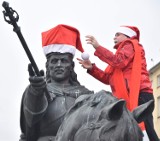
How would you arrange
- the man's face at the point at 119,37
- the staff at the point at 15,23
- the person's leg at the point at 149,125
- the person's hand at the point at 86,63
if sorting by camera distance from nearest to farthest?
the staff at the point at 15,23, the person's leg at the point at 149,125, the person's hand at the point at 86,63, the man's face at the point at 119,37

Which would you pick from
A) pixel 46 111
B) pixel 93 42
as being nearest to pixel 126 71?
pixel 93 42

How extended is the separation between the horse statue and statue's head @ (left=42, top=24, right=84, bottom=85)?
2086 millimetres

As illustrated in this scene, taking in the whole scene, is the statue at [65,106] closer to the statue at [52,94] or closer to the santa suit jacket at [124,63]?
the statue at [52,94]

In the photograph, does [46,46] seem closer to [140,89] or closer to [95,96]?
[140,89]

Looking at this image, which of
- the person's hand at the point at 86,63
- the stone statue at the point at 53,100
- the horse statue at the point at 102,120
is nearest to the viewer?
the horse statue at the point at 102,120

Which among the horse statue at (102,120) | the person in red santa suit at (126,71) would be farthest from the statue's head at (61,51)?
the horse statue at (102,120)

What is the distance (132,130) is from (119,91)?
95.0 inches

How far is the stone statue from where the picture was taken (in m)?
5.94

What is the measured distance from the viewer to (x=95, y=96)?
431cm

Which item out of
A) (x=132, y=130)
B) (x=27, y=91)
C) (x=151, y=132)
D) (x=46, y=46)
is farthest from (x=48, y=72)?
(x=132, y=130)

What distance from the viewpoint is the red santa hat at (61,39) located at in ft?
21.6

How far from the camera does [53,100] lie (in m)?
6.32

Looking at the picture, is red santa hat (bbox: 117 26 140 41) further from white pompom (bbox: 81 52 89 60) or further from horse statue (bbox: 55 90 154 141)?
horse statue (bbox: 55 90 154 141)

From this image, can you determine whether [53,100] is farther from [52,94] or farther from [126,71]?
[126,71]
